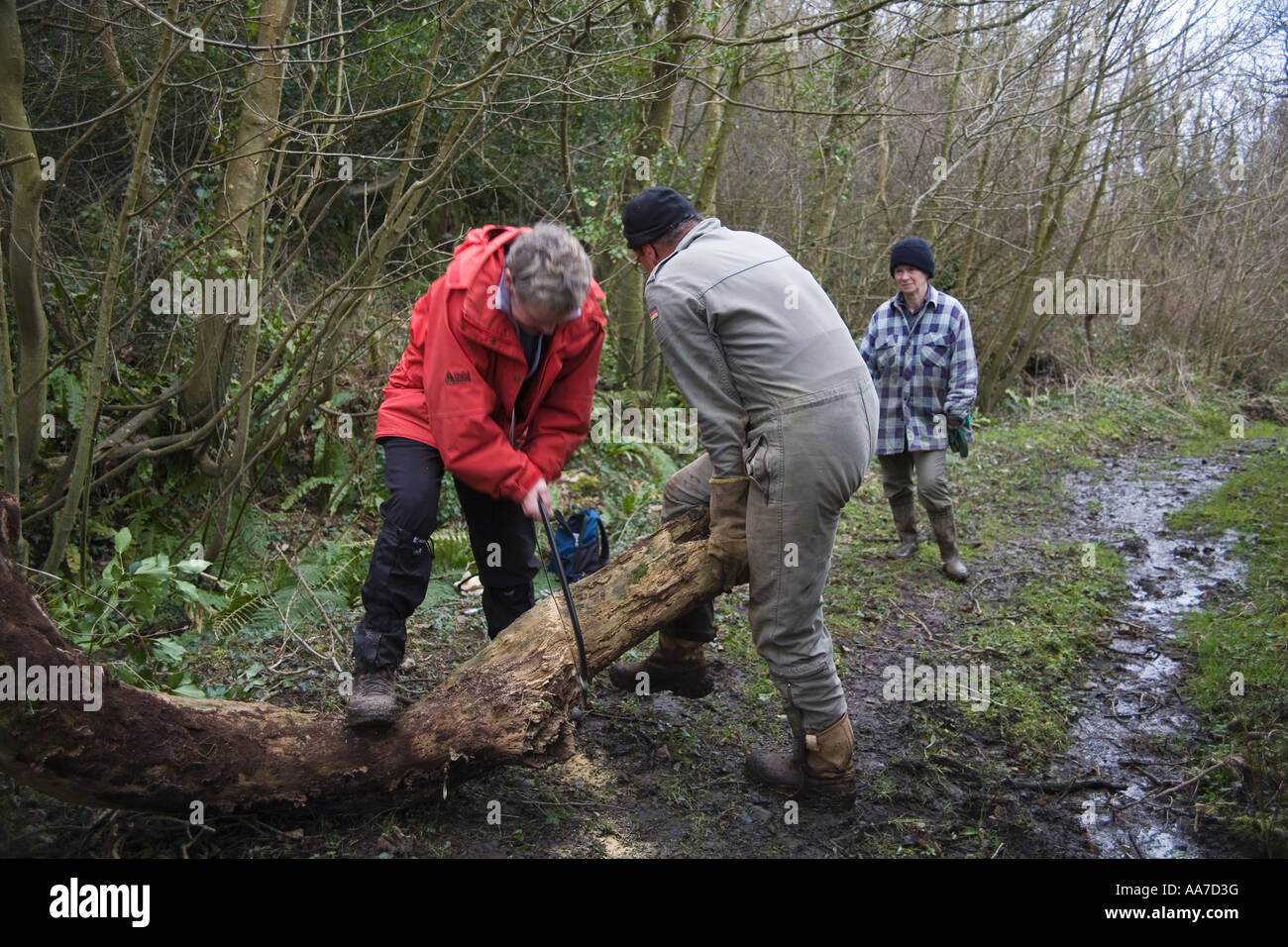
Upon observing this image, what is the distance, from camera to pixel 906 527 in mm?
7527

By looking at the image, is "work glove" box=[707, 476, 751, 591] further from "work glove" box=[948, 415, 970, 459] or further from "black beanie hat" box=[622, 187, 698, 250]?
"work glove" box=[948, 415, 970, 459]

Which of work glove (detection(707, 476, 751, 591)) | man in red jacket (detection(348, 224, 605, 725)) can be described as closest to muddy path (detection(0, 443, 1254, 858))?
man in red jacket (detection(348, 224, 605, 725))

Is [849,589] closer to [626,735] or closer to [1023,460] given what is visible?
[626,735]

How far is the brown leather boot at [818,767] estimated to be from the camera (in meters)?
3.83

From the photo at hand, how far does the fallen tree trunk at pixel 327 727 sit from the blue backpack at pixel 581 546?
1.80 ft

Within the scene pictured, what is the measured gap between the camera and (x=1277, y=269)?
18109mm

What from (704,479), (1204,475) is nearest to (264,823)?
(704,479)

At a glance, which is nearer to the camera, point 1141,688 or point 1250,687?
point 1250,687

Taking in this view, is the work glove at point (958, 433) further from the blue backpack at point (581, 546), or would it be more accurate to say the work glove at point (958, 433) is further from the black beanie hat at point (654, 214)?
the black beanie hat at point (654, 214)

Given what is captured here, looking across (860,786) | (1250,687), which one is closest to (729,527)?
(860,786)

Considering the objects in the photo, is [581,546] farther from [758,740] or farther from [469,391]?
[469,391]

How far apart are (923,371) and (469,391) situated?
4.51m

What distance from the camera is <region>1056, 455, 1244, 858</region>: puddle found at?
390 centimetres
